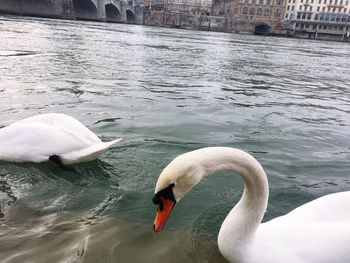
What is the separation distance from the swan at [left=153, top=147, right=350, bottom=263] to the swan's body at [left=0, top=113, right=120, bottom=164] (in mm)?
2233

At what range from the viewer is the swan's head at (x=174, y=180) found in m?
2.75

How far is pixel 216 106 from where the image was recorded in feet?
31.0

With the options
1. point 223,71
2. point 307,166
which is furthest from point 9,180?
point 223,71

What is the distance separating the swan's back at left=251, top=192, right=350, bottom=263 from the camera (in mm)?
2955

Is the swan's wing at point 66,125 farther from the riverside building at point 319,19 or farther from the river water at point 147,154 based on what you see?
the riverside building at point 319,19

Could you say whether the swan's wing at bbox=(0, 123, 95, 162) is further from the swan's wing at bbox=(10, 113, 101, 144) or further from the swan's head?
the swan's head

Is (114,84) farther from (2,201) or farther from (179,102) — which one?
(2,201)

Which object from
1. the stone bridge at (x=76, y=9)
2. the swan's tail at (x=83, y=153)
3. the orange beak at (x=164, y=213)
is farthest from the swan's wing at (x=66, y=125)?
the stone bridge at (x=76, y=9)

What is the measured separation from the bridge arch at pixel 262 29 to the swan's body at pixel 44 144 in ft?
360

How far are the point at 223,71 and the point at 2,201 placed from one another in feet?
42.9

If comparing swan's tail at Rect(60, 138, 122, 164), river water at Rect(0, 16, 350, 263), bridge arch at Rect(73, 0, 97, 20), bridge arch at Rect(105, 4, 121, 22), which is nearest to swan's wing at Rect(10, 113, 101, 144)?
swan's tail at Rect(60, 138, 122, 164)

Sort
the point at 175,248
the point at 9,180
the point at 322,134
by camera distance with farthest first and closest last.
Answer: the point at 322,134, the point at 9,180, the point at 175,248

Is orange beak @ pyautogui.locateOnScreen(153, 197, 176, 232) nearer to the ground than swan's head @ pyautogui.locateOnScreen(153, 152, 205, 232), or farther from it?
nearer to the ground

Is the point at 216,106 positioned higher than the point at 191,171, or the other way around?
the point at 191,171
